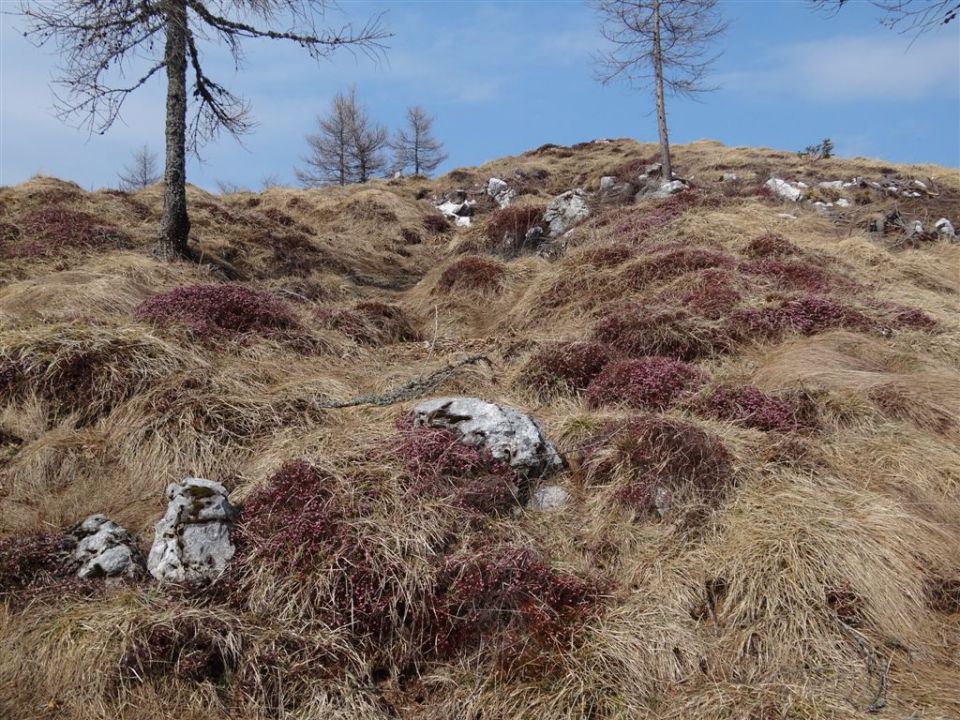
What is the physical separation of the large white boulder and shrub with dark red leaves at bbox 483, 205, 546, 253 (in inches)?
249

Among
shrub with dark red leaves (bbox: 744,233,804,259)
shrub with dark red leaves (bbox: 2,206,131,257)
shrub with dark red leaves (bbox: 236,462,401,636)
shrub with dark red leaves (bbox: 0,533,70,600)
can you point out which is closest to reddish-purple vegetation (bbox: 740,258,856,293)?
shrub with dark red leaves (bbox: 744,233,804,259)

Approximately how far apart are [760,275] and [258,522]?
24.2 feet

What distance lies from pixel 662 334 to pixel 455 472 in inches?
144

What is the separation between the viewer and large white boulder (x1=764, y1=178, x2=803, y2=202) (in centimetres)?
1609

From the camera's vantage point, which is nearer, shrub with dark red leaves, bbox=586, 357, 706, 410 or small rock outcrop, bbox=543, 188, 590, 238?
shrub with dark red leaves, bbox=586, 357, 706, 410

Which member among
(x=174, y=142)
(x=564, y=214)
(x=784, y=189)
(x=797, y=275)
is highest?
(x=784, y=189)

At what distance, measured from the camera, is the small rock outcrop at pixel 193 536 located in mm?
3633

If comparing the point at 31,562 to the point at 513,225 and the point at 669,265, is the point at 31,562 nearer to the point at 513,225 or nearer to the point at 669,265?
the point at 669,265

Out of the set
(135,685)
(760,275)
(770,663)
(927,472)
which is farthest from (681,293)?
(135,685)

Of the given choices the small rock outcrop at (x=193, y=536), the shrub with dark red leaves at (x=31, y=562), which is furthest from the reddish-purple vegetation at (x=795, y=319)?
the shrub with dark red leaves at (x=31, y=562)

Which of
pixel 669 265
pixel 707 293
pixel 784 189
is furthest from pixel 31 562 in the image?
pixel 784 189

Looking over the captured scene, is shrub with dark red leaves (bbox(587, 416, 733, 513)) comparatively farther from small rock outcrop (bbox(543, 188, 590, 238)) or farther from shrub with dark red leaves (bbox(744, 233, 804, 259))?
small rock outcrop (bbox(543, 188, 590, 238))

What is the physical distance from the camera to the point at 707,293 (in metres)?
7.99

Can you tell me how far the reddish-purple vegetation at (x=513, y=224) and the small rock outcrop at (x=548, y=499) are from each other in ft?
33.5
